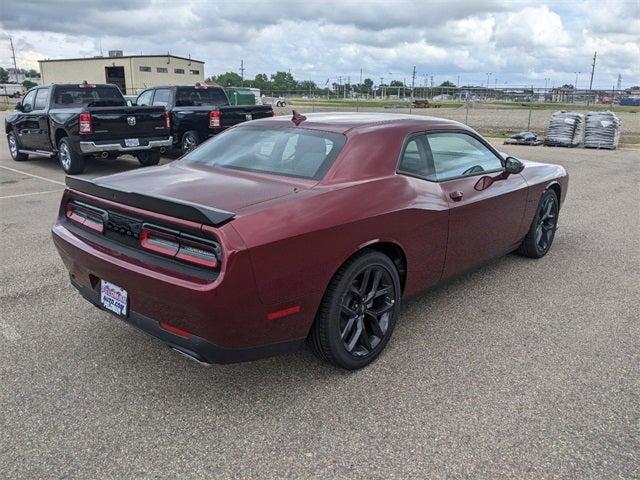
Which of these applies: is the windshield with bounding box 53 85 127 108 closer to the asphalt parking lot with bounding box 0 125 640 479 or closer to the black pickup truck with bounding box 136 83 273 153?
the black pickup truck with bounding box 136 83 273 153

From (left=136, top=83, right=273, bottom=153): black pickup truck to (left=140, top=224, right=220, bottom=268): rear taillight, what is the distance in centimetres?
957

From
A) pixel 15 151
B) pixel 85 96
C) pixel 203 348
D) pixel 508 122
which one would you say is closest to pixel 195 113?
pixel 85 96

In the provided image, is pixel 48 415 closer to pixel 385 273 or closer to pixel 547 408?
pixel 385 273

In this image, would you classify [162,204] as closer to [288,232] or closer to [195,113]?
[288,232]

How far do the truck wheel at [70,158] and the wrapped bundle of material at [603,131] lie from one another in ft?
48.3

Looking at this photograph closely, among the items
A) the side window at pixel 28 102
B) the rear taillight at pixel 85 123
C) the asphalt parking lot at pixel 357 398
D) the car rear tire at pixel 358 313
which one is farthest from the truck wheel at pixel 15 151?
the car rear tire at pixel 358 313

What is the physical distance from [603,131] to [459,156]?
15.0m

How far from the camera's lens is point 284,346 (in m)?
2.82

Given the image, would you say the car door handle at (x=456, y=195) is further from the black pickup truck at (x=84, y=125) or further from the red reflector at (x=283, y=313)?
the black pickup truck at (x=84, y=125)

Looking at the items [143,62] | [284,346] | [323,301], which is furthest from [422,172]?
[143,62]

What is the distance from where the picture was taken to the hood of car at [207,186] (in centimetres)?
286

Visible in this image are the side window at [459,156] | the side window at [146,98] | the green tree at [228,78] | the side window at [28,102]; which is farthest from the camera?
the green tree at [228,78]

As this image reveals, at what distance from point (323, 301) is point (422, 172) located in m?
1.29

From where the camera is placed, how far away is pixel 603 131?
54.9 ft
